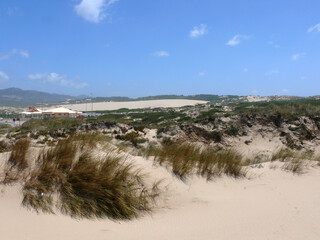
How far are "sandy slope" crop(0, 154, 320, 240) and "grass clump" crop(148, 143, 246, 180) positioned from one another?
0.23 m

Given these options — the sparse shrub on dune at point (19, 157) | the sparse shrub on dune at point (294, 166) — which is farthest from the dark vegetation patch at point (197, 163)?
the sparse shrub on dune at point (19, 157)

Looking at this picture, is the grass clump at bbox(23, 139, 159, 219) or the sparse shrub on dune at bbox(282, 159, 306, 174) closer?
the grass clump at bbox(23, 139, 159, 219)

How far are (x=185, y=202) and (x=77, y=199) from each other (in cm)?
200

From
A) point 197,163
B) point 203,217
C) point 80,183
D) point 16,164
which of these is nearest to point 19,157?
point 16,164

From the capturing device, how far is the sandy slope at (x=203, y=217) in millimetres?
3758

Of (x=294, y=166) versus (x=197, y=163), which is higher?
(x=197, y=163)

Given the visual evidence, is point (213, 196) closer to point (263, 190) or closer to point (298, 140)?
point (263, 190)

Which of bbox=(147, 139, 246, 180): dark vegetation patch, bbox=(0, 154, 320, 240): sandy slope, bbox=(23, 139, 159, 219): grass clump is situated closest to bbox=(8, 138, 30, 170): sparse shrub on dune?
bbox=(23, 139, 159, 219): grass clump

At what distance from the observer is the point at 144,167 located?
5793 millimetres

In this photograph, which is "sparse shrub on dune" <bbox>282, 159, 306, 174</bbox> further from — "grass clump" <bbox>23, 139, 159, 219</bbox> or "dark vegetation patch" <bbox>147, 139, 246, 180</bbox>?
"grass clump" <bbox>23, 139, 159, 219</bbox>

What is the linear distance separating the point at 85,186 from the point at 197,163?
9.92ft

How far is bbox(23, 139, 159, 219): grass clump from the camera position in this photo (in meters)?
4.27

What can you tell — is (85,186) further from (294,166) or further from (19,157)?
(294,166)

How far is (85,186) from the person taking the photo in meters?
4.57
